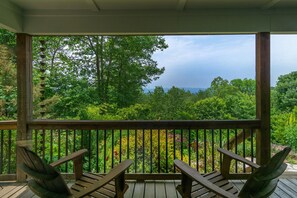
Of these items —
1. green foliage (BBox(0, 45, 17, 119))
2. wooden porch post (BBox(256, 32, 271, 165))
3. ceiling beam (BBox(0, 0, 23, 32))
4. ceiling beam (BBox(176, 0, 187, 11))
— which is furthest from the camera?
green foliage (BBox(0, 45, 17, 119))

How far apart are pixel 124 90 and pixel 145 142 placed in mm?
898

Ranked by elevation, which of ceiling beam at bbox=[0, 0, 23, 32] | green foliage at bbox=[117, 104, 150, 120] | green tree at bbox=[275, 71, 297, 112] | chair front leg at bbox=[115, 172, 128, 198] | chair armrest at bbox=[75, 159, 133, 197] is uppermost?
ceiling beam at bbox=[0, 0, 23, 32]

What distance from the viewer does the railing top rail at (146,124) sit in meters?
3.93

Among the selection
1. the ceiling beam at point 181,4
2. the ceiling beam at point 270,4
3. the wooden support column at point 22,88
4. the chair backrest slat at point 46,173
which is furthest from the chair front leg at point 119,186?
the ceiling beam at point 270,4

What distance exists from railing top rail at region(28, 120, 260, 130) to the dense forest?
0.23 metres

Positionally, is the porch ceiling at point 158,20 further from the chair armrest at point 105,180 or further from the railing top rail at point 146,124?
the chair armrest at point 105,180

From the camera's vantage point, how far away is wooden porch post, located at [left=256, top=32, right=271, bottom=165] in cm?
392

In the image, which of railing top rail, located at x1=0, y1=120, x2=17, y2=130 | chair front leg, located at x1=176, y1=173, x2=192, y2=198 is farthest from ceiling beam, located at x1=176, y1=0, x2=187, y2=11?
railing top rail, located at x1=0, y1=120, x2=17, y2=130

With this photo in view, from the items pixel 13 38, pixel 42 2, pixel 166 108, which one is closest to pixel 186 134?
pixel 166 108

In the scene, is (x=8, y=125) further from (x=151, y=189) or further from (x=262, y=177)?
(x=262, y=177)

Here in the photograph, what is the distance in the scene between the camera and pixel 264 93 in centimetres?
393

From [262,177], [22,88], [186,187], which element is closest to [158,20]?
[22,88]

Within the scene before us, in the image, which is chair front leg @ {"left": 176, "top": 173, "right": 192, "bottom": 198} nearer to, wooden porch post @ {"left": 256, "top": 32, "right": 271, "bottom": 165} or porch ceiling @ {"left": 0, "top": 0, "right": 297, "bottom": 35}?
wooden porch post @ {"left": 256, "top": 32, "right": 271, "bottom": 165}

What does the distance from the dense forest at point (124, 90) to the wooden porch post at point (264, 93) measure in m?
0.23
